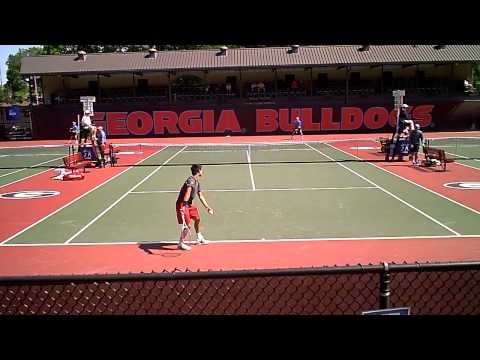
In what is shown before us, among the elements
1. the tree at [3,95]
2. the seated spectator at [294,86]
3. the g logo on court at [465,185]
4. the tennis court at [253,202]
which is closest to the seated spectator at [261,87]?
the seated spectator at [294,86]

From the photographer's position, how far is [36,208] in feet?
A: 51.0

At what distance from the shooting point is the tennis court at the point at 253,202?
12.1 meters

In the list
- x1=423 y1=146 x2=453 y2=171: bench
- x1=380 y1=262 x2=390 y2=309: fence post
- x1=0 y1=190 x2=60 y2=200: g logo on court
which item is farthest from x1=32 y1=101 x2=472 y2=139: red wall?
x1=380 y1=262 x2=390 y2=309: fence post

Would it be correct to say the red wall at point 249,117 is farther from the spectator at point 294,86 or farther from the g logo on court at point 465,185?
the g logo on court at point 465,185

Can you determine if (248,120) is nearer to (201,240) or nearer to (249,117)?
(249,117)

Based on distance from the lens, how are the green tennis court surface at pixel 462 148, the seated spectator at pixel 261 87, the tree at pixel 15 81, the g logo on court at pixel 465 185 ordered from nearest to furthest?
the g logo on court at pixel 465 185 → the green tennis court surface at pixel 462 148 → the seated spectator at pixel 261 87 → the tree at pixel 15 81

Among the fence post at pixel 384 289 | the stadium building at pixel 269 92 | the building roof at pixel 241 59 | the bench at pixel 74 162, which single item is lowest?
the bench at pixel 74 162

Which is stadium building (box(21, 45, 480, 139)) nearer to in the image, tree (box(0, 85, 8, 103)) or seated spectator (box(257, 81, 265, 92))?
seated spectator (box(257, 81, 265, 92))

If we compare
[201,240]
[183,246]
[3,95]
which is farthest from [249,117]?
[3,95]

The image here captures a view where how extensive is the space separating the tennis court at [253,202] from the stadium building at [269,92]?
16209 mm

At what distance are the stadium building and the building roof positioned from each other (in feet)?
0.31

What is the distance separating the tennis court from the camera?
12.1m
